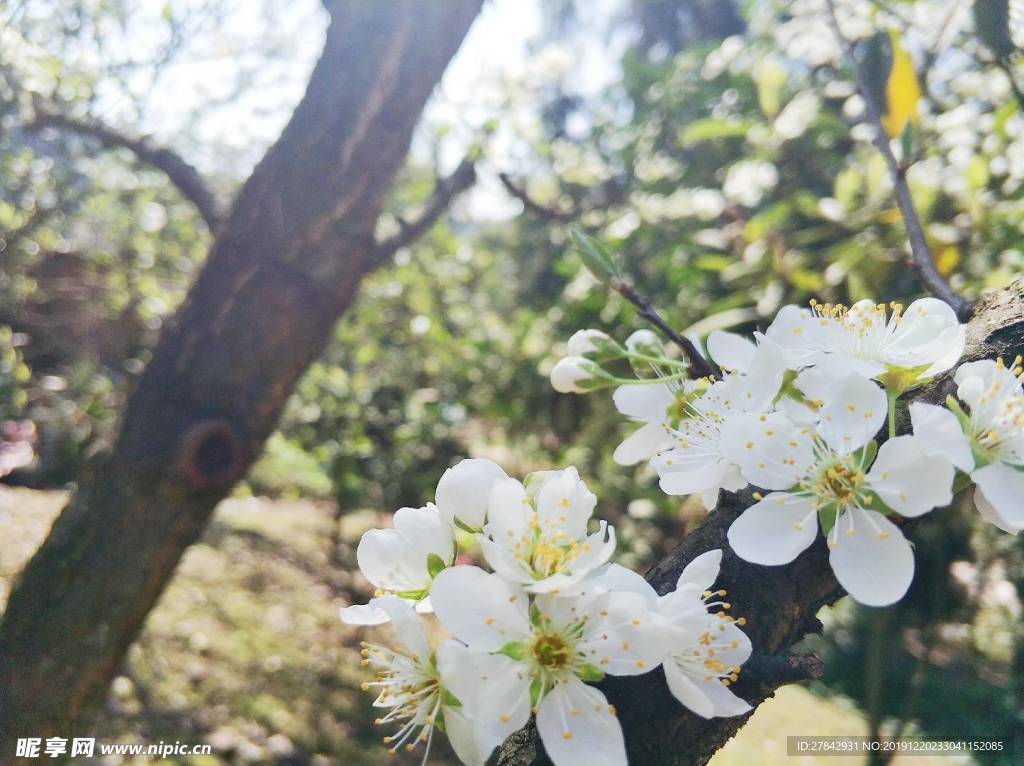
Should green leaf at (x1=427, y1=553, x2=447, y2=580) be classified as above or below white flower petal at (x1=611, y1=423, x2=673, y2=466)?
below

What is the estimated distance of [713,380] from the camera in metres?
0.79

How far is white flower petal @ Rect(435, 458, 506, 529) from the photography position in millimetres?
655

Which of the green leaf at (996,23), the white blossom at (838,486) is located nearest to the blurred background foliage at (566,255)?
the green leaf at (996,23)

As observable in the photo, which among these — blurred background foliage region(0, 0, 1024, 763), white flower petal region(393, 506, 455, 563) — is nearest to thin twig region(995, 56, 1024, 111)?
blurred background foliage region(0, 0, 1024, 763)

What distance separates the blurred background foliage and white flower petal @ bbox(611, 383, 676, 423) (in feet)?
1.88

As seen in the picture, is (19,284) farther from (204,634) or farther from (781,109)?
(781,109)

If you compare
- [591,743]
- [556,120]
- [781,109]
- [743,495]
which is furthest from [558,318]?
[556,120]

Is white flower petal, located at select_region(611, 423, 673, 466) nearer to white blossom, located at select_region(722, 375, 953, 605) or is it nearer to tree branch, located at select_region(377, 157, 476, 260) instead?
white blossom, located at select_region(722, 375, 953, 605)

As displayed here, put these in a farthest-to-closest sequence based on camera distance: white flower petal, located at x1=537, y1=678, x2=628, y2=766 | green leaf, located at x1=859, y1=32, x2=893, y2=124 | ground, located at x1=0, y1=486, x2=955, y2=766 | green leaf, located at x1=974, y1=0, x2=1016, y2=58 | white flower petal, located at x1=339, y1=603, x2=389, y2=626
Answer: ground, located at x1=0, y1=486, x2=955, y2=766 → green leaf, located at x1=859, y1=32, x2=893, y2=124 → green leaf, located at x1=974, y1=0, x2=1016, y2=58 → white flower petal, located at x1=339, y1=603, x2=389, y2=626 → white flower petal, located at x1=537, y1=678, x2=628, y2=766

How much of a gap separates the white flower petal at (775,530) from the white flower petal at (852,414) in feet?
0.21

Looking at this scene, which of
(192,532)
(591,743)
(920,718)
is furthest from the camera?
(920,718)

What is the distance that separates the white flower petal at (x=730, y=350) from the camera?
752mm

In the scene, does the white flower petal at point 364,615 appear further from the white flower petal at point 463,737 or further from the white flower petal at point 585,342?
the white flower petal at point 585,342

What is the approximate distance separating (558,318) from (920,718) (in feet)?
13.0
